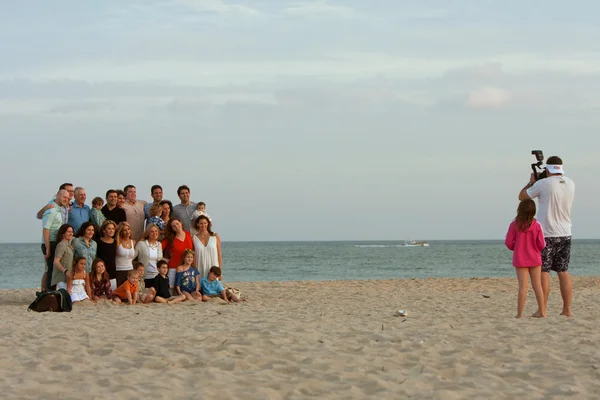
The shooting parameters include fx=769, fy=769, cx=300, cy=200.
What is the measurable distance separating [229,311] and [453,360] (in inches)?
174

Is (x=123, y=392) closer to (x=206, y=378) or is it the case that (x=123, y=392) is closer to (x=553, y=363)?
(x=206, y=378)

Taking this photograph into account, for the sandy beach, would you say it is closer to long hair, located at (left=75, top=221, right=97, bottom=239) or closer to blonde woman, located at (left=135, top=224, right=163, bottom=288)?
long hair, located at (left=75, top=221, right=97, bottom=239)

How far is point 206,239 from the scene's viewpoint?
11.5m

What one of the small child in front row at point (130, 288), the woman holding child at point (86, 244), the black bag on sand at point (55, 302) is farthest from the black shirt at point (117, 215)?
the black bag on sand at point (55, 302)

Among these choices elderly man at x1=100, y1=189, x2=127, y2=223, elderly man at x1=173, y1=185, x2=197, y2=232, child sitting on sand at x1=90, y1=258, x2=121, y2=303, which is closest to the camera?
child sitting on sand at x1=90, y1=258, x2=121, y2=303

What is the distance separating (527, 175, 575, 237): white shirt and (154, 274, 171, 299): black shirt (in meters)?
5.50

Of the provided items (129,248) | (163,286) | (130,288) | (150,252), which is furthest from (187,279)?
(129,248)

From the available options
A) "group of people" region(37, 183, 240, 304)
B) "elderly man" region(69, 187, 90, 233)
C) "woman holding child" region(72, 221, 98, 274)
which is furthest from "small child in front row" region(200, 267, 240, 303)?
"elderly man" region(69, 187, 90, 233)

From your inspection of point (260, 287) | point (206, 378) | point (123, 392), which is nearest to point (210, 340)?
point (206, 378)

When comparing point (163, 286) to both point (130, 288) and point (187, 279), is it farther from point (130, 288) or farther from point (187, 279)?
point (130, 288)

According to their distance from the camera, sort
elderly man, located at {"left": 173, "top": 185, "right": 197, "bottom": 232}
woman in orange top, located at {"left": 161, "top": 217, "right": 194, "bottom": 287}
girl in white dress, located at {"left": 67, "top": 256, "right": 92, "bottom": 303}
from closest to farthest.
A: 1. girl in white dress, located at {"left": 67, "top": 256, "right": 92, "bottom": 303}
2. woman in orange top, located at {"left": 161, "top": 217, "right": 194, "bottom": 287}
3. elderly man, located at {"left": 173, "top": 185, "right": 197, "bottom": 232}

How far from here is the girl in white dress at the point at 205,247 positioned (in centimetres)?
1142

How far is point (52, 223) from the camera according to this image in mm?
10836

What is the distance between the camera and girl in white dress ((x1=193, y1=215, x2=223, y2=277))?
11.4m
